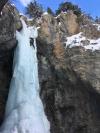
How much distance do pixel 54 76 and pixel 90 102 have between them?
189cm

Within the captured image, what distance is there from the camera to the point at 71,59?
49.8 feet

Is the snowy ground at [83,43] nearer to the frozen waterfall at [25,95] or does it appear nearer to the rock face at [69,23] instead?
the rock face at [69,23]

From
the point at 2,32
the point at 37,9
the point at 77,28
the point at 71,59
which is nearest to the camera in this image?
the point at 2,32

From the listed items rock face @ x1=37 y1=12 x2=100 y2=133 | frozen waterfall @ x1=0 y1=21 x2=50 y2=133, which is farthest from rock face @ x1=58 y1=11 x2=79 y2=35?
frozen waterfall @ x1=0 y1=21 x2=50 y2=133

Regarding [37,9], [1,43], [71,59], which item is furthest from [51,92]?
[37,9]

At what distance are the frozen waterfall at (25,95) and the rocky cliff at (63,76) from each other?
0.29 m

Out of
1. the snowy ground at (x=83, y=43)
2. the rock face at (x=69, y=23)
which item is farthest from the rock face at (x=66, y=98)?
the rock face at (x=69, y=23)

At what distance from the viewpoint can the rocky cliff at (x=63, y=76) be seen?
→ 1468 cm

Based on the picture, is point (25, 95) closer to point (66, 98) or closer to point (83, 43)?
point (66, 98)

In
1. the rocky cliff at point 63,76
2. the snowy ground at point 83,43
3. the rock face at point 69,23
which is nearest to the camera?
the rocky cliff at point 63,76

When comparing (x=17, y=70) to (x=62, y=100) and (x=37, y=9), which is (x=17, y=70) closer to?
(x=62, y=100)

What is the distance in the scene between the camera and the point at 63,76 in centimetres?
1512

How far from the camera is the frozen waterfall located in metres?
14.2

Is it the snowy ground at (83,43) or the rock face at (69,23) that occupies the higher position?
the rock face at (69,23)
